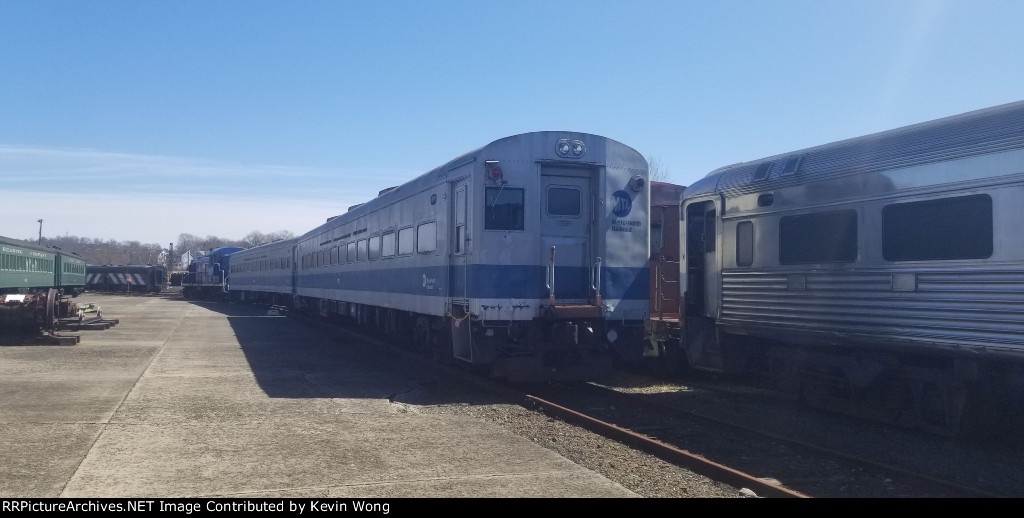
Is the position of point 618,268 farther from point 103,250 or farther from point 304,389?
point 103,250

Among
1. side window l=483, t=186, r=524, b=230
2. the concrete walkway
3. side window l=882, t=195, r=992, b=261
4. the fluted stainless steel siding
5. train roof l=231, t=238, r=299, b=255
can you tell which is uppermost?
train roof l=231, t=238, r=299, b=255

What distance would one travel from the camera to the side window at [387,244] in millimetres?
15247

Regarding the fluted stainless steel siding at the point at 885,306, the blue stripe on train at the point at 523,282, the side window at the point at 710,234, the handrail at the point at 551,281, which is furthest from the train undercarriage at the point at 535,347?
the fluted stainless steel siding at the point at 885,306

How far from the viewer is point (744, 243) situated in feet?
34.4

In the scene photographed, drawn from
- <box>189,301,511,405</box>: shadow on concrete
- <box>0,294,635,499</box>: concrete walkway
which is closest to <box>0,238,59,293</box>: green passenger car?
<box>189,301,511,405</box>: shadow on concrete

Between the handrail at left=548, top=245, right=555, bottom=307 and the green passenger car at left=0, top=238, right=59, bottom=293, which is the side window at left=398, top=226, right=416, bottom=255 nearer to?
the handrail at left=548, top=245, right=555, bottom=307

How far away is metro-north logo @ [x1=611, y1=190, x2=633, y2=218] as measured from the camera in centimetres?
1144

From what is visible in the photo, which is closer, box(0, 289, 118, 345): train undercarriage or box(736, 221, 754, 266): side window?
box(736, 221, 754, 266): side window

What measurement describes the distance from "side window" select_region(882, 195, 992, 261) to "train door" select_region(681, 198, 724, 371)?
9.67 ft

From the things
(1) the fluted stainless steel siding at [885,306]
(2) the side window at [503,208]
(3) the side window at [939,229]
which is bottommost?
(1) the fluted stainless steel siding at [885,306]

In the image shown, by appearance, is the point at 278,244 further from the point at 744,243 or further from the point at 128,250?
the point at 128,250

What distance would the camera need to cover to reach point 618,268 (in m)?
11.4

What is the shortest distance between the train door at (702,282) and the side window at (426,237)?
3812 millimetres

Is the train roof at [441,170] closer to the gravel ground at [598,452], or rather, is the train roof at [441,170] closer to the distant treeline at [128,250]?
the gravel ground at [598,452]
